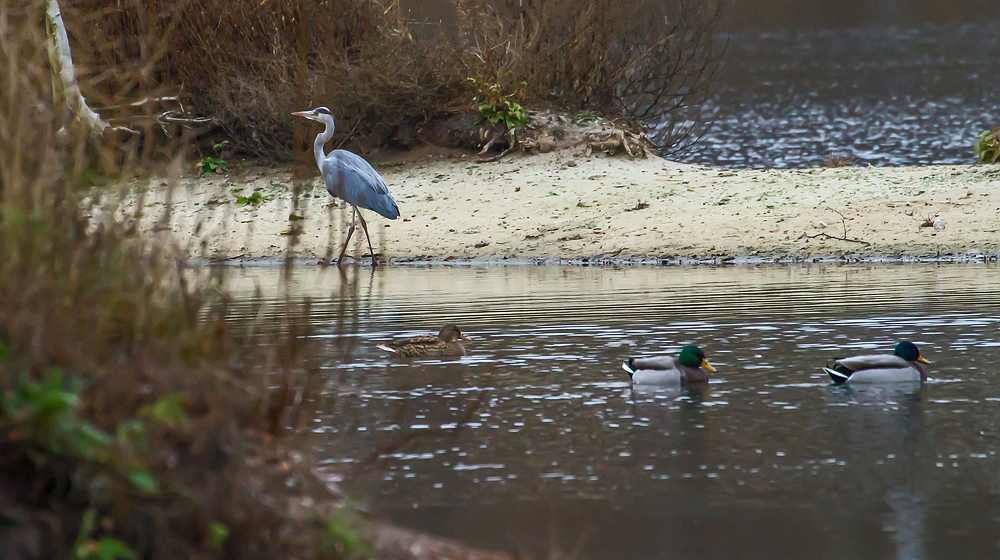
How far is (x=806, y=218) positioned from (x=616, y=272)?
2722 millimetres

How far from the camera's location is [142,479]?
9.95 ft

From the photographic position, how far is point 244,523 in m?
3.35

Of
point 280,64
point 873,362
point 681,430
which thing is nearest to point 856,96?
point 280,64

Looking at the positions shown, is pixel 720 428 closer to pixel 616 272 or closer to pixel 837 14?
pixel 616 272

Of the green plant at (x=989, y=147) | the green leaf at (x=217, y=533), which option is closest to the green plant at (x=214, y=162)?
the green plant at (x=989, y=147)

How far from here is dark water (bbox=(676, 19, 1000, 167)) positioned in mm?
25844

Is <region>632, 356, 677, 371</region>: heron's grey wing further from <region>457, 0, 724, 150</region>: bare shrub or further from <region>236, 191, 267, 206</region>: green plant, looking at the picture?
<region>457, 0, 724, 150</region>: bare shrub

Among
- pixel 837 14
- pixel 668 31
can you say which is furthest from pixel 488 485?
pixel 837 14

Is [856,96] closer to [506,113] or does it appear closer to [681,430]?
[506,113]

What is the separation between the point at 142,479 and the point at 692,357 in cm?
501

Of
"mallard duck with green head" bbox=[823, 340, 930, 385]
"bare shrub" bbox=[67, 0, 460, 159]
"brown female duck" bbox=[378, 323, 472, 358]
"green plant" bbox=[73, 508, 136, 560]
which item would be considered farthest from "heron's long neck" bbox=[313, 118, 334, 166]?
"green plant" bbox=[73, 508, 136, 560]

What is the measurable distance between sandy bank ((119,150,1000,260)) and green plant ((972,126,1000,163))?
1.70 ft

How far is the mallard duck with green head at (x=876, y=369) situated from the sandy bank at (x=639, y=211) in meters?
7.85

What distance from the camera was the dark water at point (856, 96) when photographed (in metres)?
25.8
